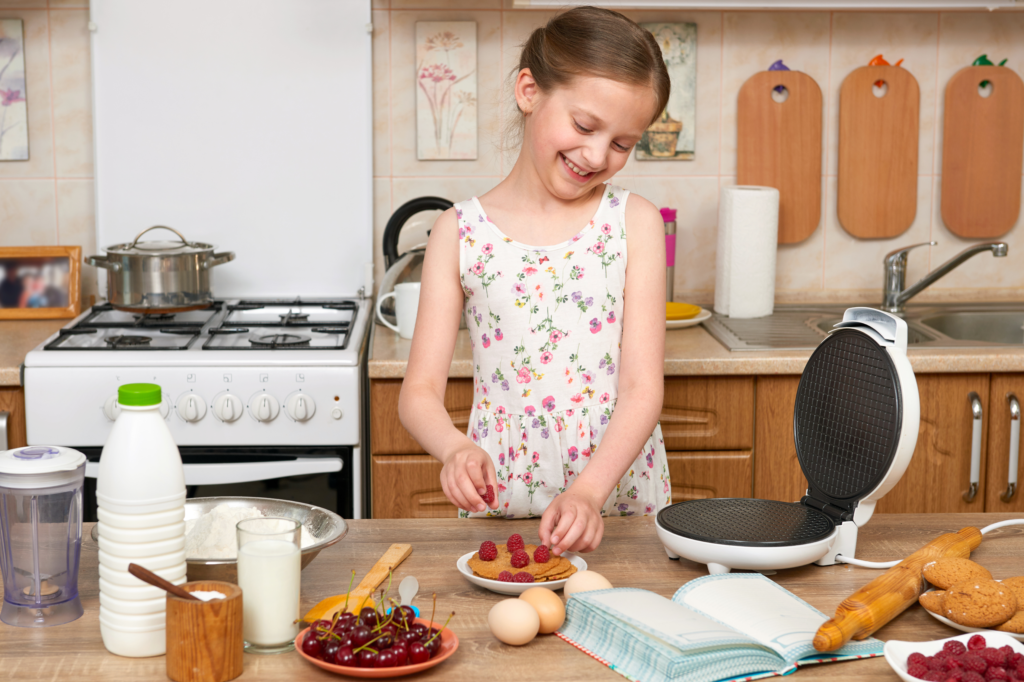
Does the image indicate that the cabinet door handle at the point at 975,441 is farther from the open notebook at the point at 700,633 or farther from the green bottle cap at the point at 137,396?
the green bottle cap at the point at 137,396

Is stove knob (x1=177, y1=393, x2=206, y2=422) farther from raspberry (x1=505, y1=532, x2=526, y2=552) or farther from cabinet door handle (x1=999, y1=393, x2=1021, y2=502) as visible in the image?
cabinet door handle (x1=999, y1=393, x2=1021, y2=502)

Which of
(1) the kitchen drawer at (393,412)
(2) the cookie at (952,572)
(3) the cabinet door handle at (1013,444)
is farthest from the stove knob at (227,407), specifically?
(3) the cabinet door handle at (1013,444)

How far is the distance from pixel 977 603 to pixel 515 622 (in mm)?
401

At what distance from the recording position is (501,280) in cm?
137

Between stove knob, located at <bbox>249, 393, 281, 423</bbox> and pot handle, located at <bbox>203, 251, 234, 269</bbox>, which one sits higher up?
pot handle, located at <bbox>203, 251, 234, 269</bbox>

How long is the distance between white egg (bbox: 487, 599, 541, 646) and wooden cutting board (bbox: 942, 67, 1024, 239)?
1969 mm

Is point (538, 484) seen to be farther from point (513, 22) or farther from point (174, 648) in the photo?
point (513, 22)

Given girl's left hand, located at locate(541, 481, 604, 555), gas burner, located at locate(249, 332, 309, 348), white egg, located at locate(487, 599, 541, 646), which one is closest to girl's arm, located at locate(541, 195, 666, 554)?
girl's left hand, located at locate(541, 481, 604, 555)

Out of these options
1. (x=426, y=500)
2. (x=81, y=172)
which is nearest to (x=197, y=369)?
(x=426, y=500)

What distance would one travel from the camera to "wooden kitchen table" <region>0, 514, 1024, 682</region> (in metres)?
0.79

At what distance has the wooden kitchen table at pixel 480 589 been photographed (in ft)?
2.60

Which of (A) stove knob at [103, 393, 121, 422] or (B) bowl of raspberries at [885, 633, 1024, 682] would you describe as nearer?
(B) bowl of raspberries at [885, 633, 1024, 682]

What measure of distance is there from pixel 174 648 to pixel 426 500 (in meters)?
1.16

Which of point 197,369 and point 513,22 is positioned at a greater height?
point 513,22
